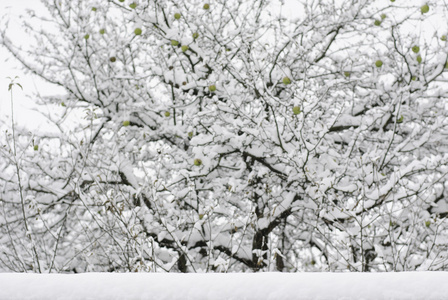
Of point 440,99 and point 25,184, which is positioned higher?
point 440,99

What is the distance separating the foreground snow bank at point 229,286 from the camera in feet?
3.01

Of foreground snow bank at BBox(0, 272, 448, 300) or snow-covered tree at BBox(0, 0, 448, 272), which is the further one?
snow-covered tree at BBox(0, 0, 448, 272)

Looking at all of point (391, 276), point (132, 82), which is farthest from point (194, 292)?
point (132, 82)

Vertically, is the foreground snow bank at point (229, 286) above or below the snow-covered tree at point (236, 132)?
below

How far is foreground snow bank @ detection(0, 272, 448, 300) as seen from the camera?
917mm

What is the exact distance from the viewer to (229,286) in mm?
955

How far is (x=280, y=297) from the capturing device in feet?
3.06

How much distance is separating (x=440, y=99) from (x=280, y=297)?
14.5 ft

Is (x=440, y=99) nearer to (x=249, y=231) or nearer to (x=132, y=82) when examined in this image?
(x=249, y=231)

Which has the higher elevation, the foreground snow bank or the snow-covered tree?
the snow-covered tree

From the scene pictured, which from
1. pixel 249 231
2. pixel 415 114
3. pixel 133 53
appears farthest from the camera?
pixel 133 53

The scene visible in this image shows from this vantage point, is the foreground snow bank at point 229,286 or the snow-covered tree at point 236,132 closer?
the foreground snow bank at point 229,286

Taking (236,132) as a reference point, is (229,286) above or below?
below

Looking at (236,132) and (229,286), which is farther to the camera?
(236,132)
